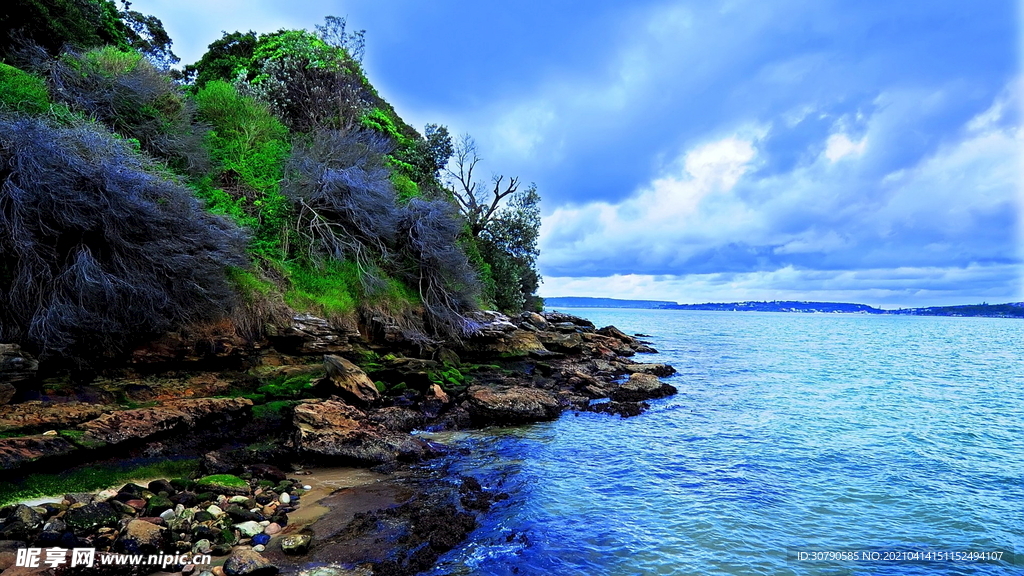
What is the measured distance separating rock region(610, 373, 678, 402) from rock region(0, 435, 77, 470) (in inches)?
586

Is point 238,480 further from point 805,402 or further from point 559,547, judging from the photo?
point 805,402

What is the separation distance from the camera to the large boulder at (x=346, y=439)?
955 centimetres

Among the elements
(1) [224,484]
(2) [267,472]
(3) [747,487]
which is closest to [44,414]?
(1) [224,484]

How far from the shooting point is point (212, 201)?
1780 cm

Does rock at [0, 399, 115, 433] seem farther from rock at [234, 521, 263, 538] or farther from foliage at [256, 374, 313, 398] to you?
rock at [234, 521, 263, 538]

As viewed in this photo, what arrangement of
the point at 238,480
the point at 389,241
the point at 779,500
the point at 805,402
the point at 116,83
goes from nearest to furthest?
1. the point at 238,480
2. the point at 779,500
3. the point at 116,83
4. the point at 805,402
5. the point at 389,241

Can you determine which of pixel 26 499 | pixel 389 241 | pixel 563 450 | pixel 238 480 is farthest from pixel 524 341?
pixel 26 499

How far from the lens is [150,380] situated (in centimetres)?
1109

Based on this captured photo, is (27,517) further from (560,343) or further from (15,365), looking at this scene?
(560,343)

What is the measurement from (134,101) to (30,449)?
1481 cm

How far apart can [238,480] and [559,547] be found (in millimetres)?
5438

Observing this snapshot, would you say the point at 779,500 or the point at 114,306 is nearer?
the point at 779,500

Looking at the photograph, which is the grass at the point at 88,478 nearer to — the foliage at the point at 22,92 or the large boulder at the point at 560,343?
the foliage at the point at 22,92

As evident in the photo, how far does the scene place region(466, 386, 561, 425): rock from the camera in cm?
1353
